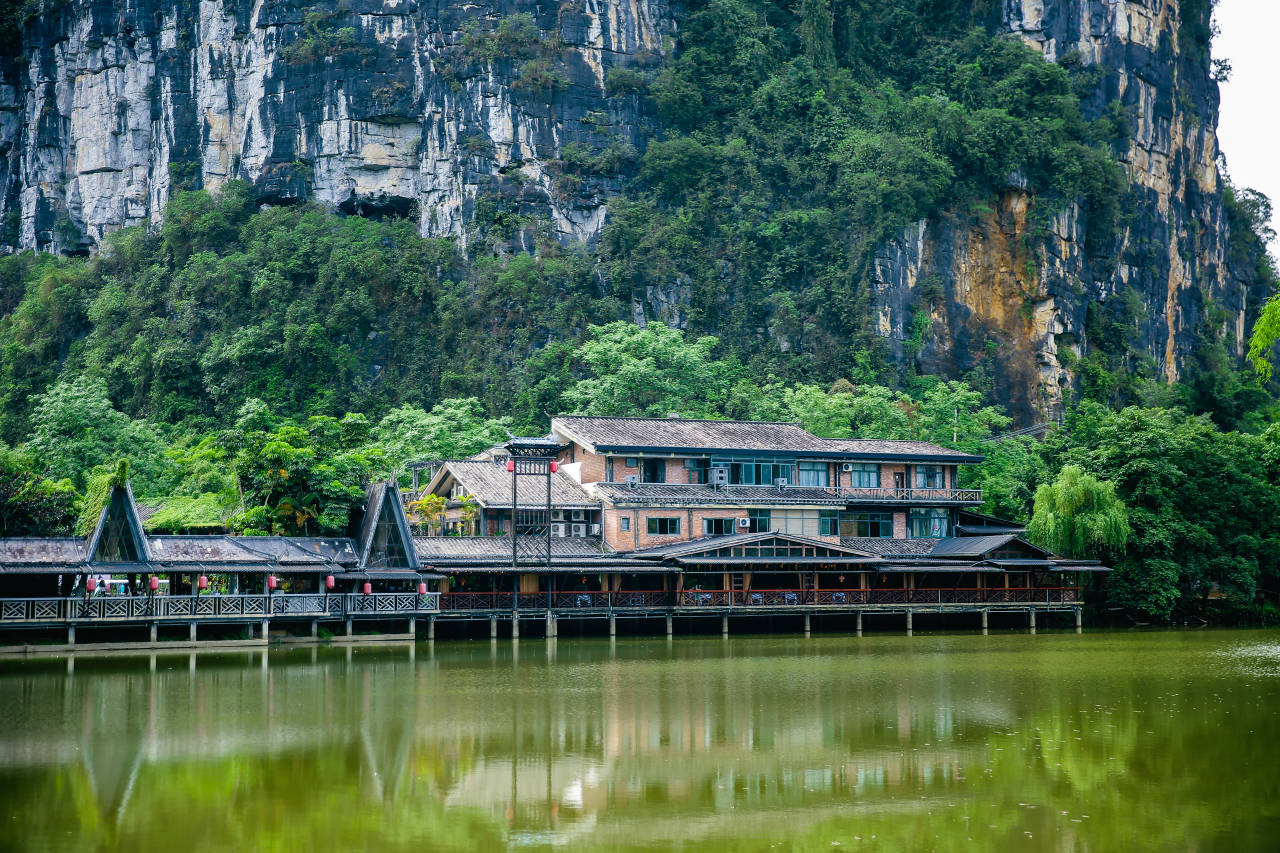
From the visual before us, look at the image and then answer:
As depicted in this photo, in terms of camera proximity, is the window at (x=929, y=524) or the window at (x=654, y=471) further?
the window at (x=929, y=524)

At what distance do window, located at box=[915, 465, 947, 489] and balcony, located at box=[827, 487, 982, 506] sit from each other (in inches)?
35.4

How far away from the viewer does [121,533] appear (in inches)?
1689

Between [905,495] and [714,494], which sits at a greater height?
[714,494]

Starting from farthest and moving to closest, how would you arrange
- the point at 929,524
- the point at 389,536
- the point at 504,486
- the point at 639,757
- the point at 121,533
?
1. the point at 929,524
2. the point at 504,486
3. the point at 389,536
4. the point at 121,533
5. the point at 639,757

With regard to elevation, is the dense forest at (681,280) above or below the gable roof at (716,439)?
above

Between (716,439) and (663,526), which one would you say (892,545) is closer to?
(716,439)

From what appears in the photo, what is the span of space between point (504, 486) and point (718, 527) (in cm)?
892

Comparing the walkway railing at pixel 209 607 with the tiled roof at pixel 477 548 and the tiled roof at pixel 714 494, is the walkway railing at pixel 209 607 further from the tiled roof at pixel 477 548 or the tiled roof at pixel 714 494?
the tiled roof at pixel 714 494

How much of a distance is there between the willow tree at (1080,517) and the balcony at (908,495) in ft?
13.9

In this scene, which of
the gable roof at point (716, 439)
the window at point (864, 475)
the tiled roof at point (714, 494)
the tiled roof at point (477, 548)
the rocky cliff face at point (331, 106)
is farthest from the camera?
the rocky cliff face at point (331, 106)

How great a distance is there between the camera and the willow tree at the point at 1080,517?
2207 inches

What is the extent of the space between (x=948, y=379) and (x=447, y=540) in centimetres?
4890

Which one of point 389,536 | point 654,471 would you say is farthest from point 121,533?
point 654,471

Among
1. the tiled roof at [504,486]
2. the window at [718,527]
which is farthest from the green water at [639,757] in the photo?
the window at [718,527]
